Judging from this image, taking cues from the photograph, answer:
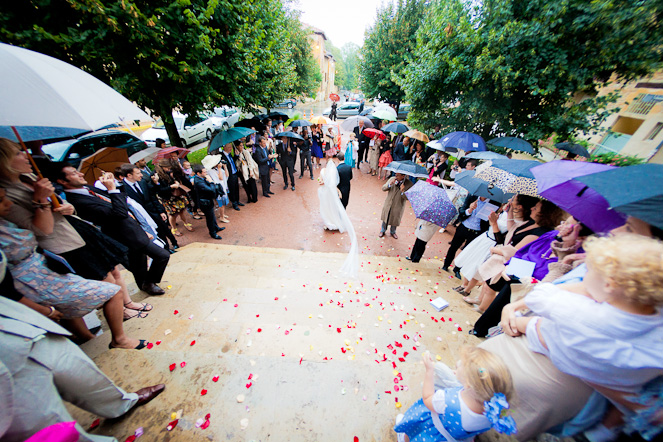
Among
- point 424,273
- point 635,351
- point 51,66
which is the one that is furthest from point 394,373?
point 51,66

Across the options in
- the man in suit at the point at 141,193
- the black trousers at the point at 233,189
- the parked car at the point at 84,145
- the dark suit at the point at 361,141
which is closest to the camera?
the man in suit at the point at 141,193

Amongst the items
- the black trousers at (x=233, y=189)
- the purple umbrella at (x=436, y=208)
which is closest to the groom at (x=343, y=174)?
the purple umbrella at (x=436, y=208)

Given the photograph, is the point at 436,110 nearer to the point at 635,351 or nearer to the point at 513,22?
the point at 513,22

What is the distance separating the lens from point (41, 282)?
203cm

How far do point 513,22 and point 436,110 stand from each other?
3562mm

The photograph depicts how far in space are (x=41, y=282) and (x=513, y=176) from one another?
5316mm

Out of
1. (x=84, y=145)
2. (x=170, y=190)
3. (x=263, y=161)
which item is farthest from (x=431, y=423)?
(x=84, y=145)

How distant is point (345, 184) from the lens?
243 inches

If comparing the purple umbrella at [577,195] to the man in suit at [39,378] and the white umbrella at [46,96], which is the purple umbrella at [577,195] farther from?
the white umbrella at [46,96]

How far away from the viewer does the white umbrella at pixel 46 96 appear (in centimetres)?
191

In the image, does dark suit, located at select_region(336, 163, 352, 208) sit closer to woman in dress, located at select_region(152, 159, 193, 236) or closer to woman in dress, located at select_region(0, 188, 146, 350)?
woman in dress, located at select_region(152, 159, 193, 236)

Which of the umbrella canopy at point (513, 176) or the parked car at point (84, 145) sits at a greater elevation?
the umbrella canopy at point (513, 176)

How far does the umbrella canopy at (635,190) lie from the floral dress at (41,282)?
4.33 metres

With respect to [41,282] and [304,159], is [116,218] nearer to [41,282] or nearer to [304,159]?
[41,282]
